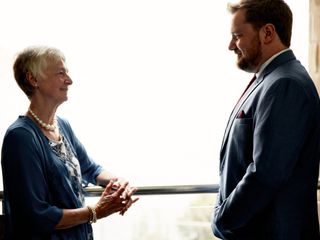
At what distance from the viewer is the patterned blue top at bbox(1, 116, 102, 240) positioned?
165cm

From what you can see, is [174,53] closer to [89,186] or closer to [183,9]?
[183,9]

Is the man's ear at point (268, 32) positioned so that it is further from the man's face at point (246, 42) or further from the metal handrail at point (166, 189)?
the metal handrail at point (166, 189)

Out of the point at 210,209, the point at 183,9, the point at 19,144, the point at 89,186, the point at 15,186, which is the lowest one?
the point at 210,209

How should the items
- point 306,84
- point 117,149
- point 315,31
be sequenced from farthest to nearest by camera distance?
point 117,149 < point 315,31 < point 306,84

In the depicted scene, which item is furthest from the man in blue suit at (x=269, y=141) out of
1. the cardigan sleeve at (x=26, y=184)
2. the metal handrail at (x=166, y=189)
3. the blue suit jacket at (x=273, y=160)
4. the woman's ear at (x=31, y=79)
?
the woman's ear at (x=31, y=79)

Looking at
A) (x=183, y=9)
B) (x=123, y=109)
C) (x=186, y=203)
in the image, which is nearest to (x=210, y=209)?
(x=186, y=203)

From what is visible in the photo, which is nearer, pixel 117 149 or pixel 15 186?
pixel 15 186

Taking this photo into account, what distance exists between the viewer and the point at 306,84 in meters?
1.54

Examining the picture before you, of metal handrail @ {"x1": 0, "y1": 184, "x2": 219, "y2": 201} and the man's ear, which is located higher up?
the man's ear

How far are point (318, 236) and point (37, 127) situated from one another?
3.27 ft

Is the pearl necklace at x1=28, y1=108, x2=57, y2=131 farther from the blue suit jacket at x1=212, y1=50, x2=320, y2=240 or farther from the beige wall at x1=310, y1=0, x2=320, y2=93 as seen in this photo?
the beige wall at x1=310, y1=0, x2=320, y2=93

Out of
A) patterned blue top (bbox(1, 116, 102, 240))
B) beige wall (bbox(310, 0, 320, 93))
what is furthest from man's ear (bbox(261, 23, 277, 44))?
patterned blue top (bbox(1, 116, 102, 240))

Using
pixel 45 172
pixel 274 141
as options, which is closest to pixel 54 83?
pixel 45 172

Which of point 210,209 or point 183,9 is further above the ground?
point 183,9
